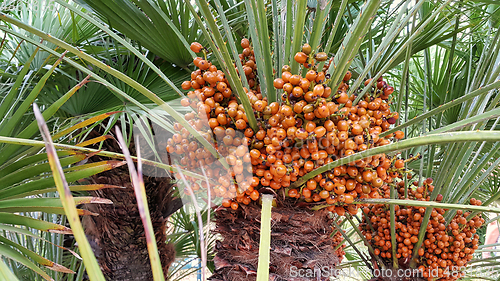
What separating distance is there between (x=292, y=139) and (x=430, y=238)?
84 centimetres

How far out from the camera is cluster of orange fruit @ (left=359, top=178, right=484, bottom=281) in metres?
1.15

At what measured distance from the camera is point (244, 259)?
28.4 inches

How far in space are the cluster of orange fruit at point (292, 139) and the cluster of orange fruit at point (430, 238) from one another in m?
0.52

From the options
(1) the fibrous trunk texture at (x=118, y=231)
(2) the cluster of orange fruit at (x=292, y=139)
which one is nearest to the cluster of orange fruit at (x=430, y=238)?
(2) the cluster of orange fruit at (x=292, y=139)

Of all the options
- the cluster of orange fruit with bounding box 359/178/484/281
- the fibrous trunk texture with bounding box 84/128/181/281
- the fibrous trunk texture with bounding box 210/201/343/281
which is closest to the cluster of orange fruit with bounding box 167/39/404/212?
the fibrous trunk texture with bounding box 210/201/343/281

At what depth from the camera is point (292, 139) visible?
67cm

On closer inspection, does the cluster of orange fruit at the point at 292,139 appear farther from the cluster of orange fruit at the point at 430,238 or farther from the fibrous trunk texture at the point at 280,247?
the cluster of orange fruit at the point at 430,238

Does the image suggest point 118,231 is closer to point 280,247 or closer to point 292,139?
point 280,247

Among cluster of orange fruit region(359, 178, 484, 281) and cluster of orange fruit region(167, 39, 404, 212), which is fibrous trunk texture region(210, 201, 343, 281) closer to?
cluster of orange fruit region(167, 39, 404, 212)

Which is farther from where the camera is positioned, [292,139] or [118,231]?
[118,231]

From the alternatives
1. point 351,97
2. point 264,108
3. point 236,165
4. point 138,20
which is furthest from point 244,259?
point 138,20

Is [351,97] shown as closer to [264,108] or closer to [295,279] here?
[264,108]

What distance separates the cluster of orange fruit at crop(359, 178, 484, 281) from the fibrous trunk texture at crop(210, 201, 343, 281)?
1.72ft

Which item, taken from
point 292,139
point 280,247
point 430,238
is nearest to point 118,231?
point 280,247
